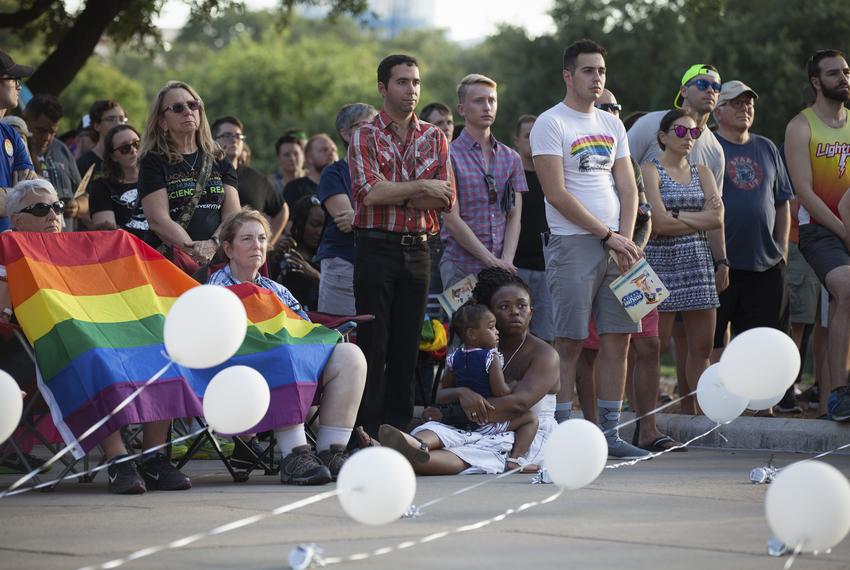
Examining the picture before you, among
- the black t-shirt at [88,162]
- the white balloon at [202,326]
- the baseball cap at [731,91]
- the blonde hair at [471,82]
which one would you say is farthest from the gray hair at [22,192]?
the baseball cap at [731,91]

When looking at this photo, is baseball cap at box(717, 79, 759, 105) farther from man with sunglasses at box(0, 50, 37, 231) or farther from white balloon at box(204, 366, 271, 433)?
white balloon at box(204, 366, 271, 433)

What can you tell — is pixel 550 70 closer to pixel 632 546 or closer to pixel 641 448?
pixel 641 448

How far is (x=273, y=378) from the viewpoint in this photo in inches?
269

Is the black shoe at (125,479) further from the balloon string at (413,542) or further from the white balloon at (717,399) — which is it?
the white balloon at (717,399)

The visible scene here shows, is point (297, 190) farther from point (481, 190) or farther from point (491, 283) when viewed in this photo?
point (491, 283)

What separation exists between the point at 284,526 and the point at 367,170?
3005 mm

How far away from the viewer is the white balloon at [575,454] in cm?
542

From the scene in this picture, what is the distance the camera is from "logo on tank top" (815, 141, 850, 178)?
9.12 metres

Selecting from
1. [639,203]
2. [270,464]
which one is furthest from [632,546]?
[639,203]

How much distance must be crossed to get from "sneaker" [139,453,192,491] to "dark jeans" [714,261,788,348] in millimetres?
4476

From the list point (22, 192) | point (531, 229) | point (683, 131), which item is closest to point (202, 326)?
point (22, 192)

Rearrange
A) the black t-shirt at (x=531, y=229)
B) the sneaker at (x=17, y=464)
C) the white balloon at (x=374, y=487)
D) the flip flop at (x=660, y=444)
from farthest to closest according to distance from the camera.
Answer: the black t-shirt at (x=531, y=229)
the flip flop at (x=660, y=444)
the sneaker at (x=17, y=464)
the white balloon at (x=374, y=487)

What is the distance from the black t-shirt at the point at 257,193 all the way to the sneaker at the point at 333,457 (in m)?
3.82

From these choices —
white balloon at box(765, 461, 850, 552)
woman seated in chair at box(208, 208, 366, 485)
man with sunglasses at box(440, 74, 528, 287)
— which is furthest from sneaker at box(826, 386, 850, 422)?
white balloon at box(765, 461, 850, 552)
